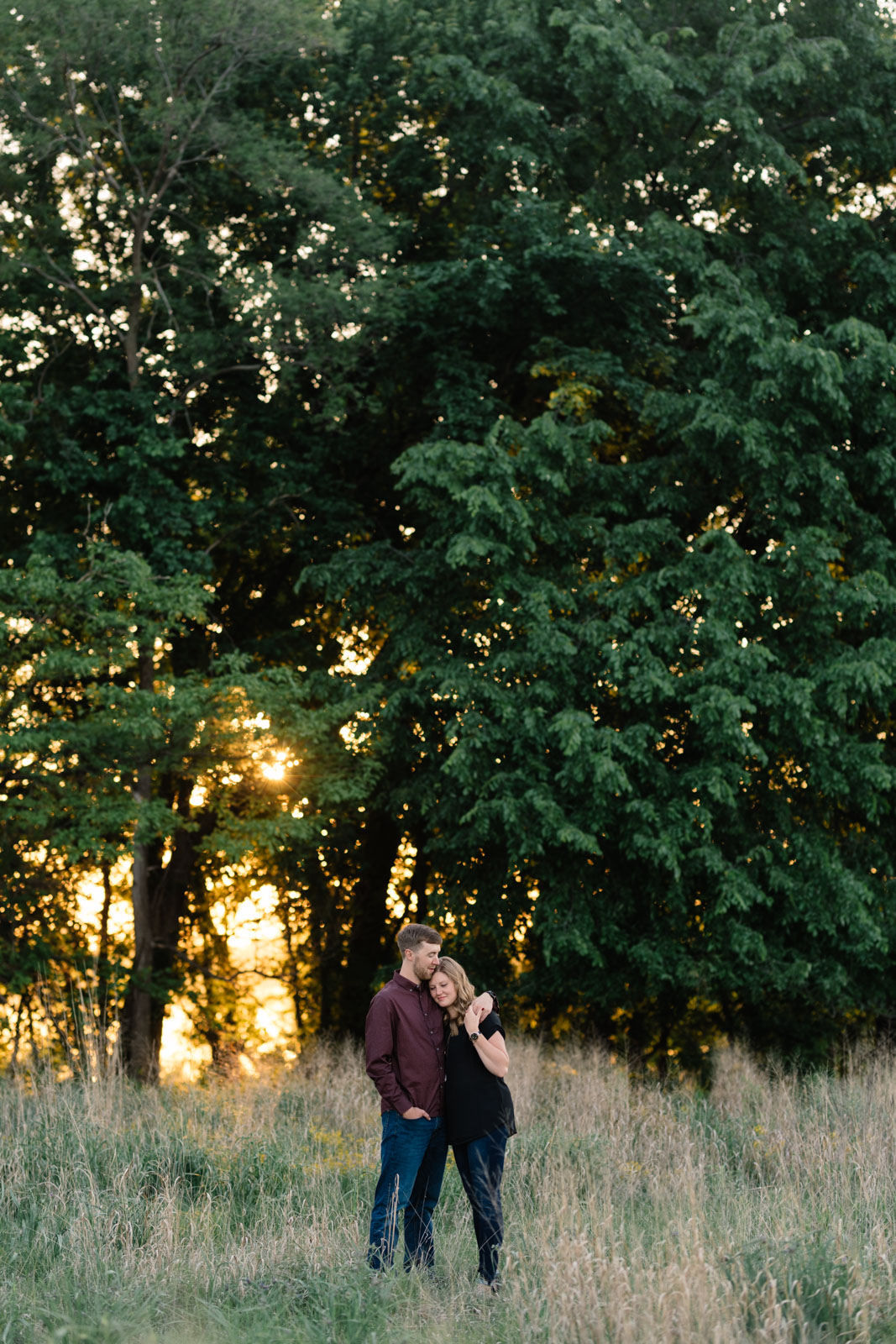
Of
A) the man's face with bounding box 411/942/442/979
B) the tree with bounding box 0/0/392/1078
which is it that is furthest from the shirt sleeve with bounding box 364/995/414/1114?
the tree with bounding box 0/0/392/1078

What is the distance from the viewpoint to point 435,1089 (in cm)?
525

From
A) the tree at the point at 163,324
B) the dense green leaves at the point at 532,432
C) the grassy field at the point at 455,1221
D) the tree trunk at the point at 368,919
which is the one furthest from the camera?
the tree trunk at the point at 368,919

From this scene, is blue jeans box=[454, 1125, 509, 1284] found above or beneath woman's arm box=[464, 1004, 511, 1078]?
beneath

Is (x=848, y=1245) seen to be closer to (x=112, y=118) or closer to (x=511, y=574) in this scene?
(x=511, y=574)

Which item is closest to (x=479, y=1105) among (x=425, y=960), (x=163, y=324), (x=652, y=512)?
(x=425, y=960)

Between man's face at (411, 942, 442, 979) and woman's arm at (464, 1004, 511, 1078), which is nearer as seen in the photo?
woman's arm at (464, 1004, 511, 1078)

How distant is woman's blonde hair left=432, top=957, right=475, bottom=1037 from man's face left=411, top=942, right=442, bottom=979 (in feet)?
0.08

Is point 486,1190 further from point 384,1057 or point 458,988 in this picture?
point 458,988

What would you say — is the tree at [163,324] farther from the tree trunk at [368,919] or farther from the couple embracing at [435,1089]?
the couple embracing at [435,1089]

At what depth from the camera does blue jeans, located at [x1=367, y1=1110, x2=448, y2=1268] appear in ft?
17.1

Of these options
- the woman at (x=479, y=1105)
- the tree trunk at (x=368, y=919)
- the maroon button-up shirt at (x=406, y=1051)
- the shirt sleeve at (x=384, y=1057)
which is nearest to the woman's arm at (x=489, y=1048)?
the woman at (x=479, y=1105)

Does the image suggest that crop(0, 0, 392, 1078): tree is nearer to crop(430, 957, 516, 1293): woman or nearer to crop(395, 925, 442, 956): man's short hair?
crop(395, 925, 442, 956): man's short hair

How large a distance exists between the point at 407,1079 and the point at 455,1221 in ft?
5.08

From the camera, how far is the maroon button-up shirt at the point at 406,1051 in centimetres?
522
